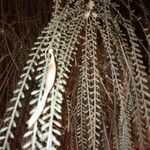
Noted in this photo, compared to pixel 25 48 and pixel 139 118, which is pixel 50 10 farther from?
pixel 139 118

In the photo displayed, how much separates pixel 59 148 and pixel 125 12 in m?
0.38

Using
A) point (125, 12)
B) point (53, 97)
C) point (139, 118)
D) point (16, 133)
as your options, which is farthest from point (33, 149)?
point (125, 12)

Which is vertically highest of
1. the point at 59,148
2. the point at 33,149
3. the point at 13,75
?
the point at 33,149

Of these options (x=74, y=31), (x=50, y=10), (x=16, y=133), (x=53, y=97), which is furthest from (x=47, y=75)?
(x=50, y=10)

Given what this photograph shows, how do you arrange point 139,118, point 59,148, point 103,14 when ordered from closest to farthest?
point 139,118 → point 103,14 → point 59,148

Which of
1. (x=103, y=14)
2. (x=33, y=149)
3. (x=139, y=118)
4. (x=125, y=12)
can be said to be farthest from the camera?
(x=125, y=12)

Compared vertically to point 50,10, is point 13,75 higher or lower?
lower

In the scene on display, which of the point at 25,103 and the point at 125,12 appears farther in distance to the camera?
the point at 125,12

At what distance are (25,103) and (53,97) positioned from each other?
0.22 meters

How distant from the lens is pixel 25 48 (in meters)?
0.77

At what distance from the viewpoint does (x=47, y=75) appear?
1.52 ft

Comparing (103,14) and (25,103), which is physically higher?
(103,14)

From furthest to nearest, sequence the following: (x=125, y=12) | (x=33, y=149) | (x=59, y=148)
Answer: (x=125, y=12), (x=59, y=148), (x=33, y=149)

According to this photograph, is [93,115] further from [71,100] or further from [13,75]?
[13,75]
